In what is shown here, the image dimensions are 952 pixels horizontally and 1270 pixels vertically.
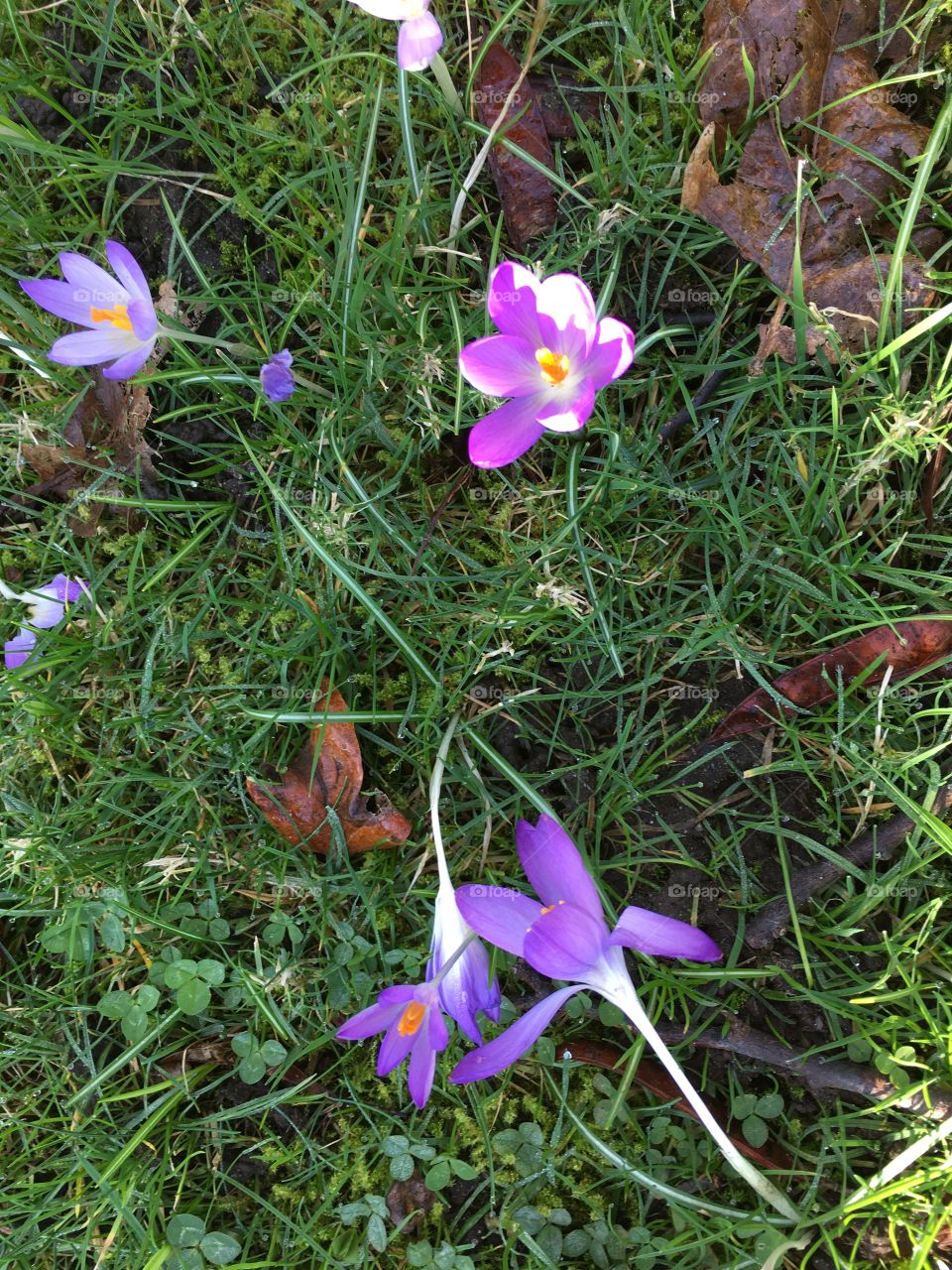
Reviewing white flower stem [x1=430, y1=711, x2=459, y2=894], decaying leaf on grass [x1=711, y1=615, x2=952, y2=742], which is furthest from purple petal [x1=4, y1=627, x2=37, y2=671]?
decaying leaf on grass [x1=711, y1=615, x2=952, y2=742]

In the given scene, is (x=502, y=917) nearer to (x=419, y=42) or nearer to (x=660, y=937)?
(x=660, y=937)

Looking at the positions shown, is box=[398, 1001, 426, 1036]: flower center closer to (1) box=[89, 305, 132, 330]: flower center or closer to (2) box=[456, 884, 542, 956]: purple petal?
(2) box=[456, 884, 542, 956]: purple petal

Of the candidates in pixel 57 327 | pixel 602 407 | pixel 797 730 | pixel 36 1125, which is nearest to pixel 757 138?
pixel 602 407

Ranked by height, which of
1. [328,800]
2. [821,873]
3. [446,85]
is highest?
[446,85]

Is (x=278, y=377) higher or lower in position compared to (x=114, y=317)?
lower

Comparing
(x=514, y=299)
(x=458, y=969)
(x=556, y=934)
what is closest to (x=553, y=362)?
(x=514, y=299)

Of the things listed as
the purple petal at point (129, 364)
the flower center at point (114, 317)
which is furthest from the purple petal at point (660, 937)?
the flower center at point (114, 317)

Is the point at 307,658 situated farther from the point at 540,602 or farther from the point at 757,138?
the point at 757,138

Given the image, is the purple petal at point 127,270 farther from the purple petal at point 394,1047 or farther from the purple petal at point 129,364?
the purple petal at point 394,1047
